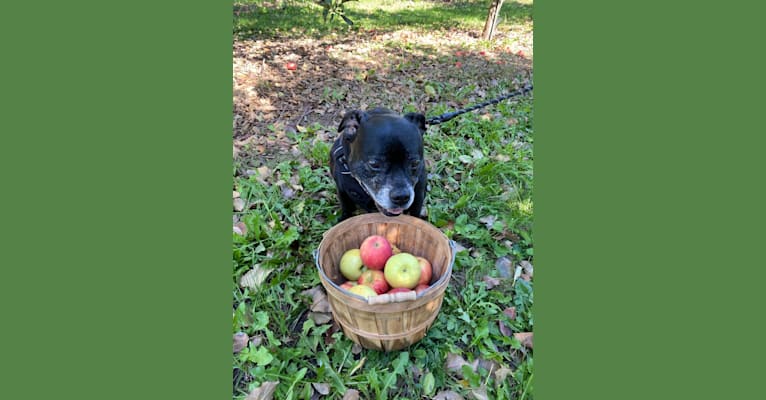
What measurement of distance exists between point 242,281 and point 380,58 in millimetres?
5151

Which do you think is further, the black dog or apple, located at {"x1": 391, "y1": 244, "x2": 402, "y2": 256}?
apple, located at {"x1": 391, "y1": 244, "x2": 402, "y2": 256}

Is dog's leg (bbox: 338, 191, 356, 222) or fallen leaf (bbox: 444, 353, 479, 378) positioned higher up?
dog's leg (bbox: 338, 191, 356, 222)

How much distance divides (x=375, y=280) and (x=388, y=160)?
32.8 inches

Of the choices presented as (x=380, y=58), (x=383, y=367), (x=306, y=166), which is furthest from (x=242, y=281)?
(x=380, y=58)

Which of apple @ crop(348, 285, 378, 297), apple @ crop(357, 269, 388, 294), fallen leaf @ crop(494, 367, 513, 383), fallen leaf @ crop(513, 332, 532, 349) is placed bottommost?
fallen leaf @ crop(494, 367, 513, 383)

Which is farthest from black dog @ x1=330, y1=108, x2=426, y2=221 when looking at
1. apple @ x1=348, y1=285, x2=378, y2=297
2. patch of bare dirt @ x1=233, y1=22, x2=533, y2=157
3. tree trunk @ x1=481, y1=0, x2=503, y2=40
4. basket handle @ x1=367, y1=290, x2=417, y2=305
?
tree trunk @ x1=481, y1=0, x2=503, y2=40

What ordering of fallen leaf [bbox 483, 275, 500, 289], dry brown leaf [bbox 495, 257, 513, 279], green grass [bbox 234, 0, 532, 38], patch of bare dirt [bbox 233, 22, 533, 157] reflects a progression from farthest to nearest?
green grass [bbox 234, 0, 532, 38] → patch of bare dirt [bbox 233, 22, 533, 157] → dry brown leaf [bbox 495, 257, 513, 279] → fallen leaf [bbox 483, 275, 500, 289]

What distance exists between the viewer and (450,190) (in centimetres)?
441

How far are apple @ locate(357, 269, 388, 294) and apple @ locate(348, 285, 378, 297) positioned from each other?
0.08 metres

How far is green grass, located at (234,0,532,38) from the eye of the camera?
7.49m

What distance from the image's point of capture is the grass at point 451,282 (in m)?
2.68

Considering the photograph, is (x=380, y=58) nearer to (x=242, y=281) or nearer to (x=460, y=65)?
(x=460, y=65)

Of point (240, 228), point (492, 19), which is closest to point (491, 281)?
point (240, 228)

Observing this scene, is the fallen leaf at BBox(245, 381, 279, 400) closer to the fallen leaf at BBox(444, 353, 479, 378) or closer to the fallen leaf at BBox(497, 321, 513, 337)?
the fallen leaf at BBox(444, 353, 479, 378)
